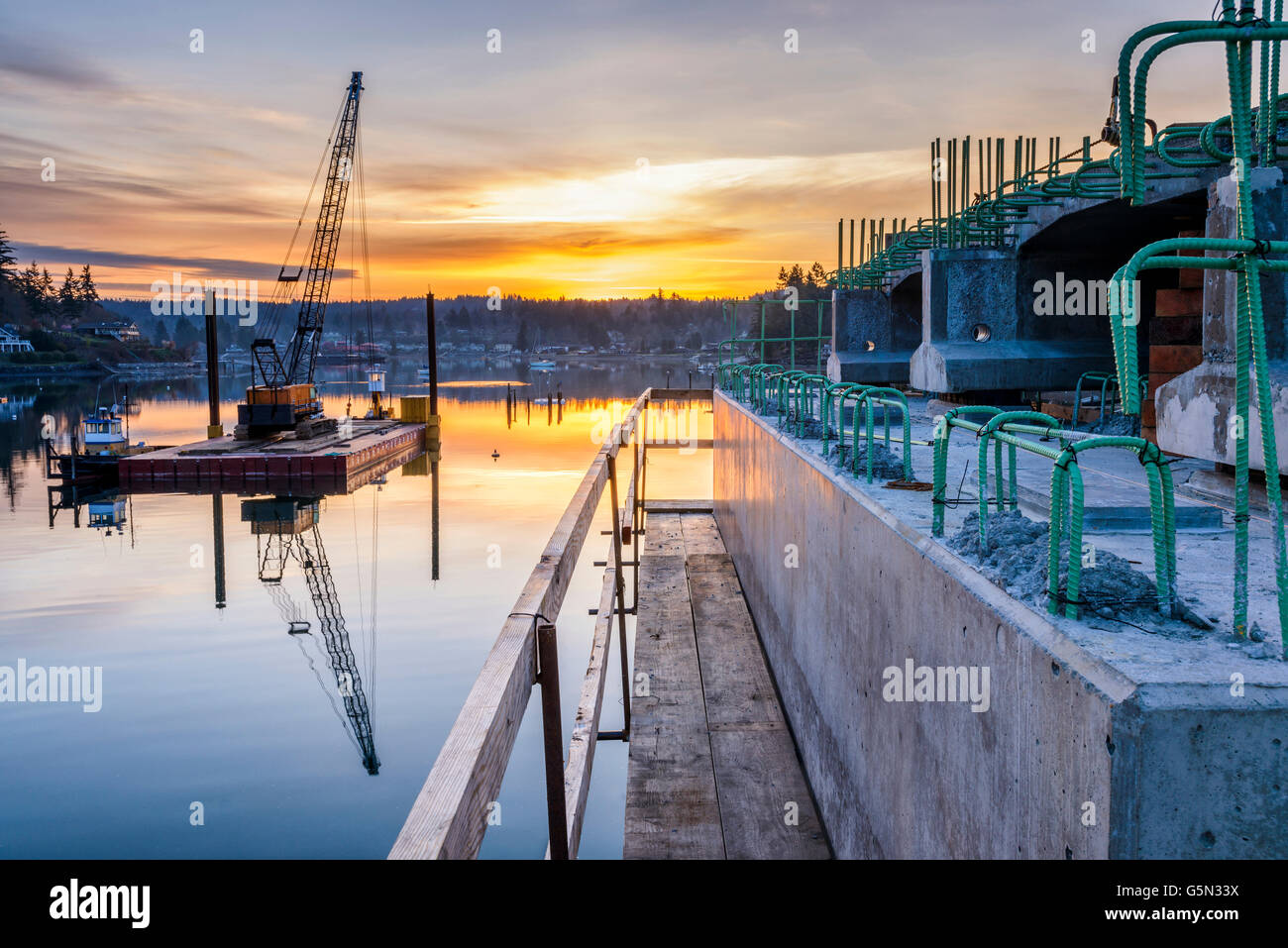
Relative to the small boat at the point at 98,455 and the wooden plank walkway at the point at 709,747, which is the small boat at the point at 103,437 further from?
the wooden plank walkway at the point at 709,747

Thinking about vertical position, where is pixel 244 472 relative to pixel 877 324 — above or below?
below

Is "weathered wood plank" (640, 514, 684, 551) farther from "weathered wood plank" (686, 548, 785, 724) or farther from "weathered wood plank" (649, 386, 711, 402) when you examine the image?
"weathered wood plank" (649, 386, 711, 402)

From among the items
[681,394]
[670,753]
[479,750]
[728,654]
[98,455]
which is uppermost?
[681,394]

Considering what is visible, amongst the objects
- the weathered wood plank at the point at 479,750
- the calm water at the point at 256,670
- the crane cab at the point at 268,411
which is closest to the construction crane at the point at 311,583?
the calm water at the point at 256,670

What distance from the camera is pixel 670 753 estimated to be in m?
12.6

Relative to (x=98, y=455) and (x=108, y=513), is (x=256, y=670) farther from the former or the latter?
(x=98, y=455)

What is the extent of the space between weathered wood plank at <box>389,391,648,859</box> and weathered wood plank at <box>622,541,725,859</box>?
6.26m

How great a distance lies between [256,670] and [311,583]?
32.7 feet

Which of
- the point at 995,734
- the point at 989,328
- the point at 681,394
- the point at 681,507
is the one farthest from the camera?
the point at 681,394

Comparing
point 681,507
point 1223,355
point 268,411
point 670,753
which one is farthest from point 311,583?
point 1223,355

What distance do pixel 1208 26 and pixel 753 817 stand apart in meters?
8.67
